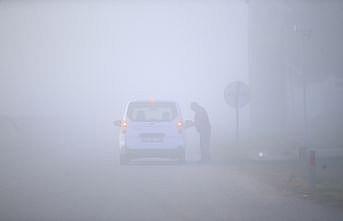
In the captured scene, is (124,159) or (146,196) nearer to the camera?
(146,196)

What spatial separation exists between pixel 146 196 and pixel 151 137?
7583 millimetres

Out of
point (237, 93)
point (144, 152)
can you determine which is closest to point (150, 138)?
point (144, 152)

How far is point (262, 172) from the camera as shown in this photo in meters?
18.0

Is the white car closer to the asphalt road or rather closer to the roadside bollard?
the asphalt road

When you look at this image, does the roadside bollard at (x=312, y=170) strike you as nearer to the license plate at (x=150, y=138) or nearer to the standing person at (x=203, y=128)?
the license plate at (x=150, y=138)

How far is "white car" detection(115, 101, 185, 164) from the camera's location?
20.2m

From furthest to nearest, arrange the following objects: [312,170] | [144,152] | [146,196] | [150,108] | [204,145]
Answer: [204,145], [150,108], [144,152], [312,170], [146,196]

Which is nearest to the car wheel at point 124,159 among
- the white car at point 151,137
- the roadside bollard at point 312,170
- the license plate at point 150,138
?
the white car at point 151,137

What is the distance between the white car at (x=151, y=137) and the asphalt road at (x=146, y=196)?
85 cm

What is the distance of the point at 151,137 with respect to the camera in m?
20.3

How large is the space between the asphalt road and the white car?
0.85 meters

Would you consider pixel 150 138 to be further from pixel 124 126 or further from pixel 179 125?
pixel 179 125

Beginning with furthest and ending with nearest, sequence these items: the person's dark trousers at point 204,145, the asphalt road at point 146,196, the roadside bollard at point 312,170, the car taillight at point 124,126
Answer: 1. the person's dark trousers at point 204,145
2. the car taillight at point 124,126
3. the roadside bollard at point 312,170
4. the asphalt road at point 146,196

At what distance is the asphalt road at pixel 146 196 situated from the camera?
408 inches
